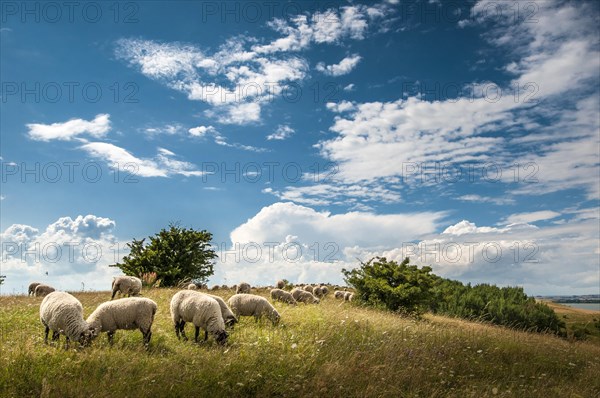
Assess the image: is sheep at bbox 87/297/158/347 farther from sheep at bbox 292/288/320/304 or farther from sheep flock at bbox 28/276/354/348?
sheep at bbox 292/288/320/304

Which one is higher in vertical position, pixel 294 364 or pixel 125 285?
pixel 125 285

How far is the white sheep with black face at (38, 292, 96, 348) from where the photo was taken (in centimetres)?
1091

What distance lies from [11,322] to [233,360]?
9242 mm

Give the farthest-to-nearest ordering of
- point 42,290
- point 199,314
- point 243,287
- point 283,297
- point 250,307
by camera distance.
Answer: point 243,287 < point 42,290 < point 283,297 < point 250,307 < point 199,314

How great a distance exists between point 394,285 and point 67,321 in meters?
22.1

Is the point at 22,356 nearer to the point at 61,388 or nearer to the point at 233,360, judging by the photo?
the point at 61,388

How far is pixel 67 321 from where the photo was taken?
1111cm

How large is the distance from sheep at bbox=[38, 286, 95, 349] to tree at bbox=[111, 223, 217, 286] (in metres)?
18.6

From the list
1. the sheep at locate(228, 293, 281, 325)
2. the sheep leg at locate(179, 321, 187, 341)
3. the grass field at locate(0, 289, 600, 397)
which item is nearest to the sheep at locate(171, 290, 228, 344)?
the sheep leg at locate(179, 321, 187, 341)

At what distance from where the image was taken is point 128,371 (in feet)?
30.7

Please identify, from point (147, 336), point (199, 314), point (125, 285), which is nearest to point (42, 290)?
point (125, 285)

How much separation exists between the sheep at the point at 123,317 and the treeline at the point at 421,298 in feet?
52.8

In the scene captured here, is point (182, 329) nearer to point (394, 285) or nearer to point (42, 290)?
point (42, 290)

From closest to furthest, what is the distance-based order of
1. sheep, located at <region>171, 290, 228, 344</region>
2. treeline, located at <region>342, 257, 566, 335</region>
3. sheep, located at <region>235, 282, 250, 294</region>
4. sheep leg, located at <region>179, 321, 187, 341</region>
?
sheep, located at <region>171, 290, 228, 344</region>
sheep leg, located at <region>179, 321, 187, 341</region>
sheep, located at <region>235, 282, 250, 294</region>
treeline, located at <region>342, 257, 566, 335</region>
